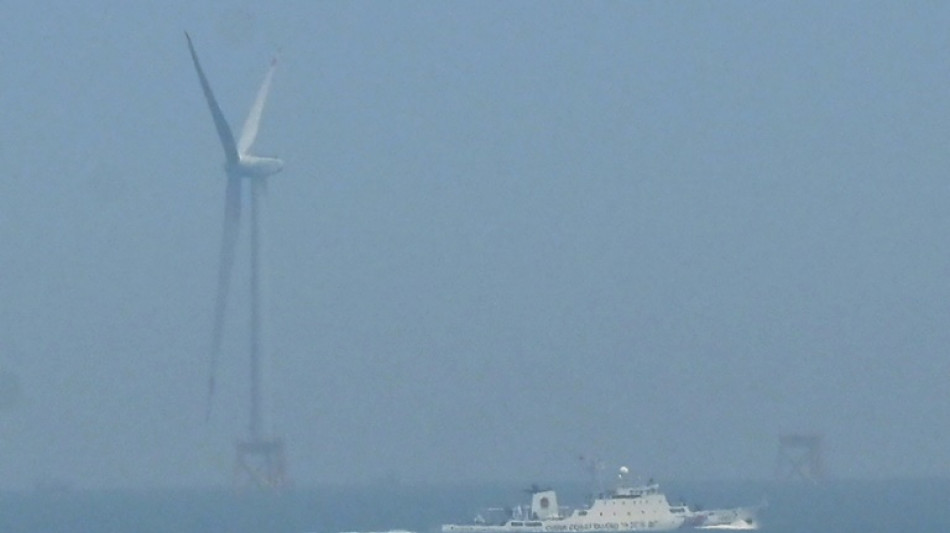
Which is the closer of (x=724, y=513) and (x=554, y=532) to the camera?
(x=554, y=532)

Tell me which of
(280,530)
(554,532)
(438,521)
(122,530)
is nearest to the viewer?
(554,532)

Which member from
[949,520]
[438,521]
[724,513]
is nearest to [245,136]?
[724,513]

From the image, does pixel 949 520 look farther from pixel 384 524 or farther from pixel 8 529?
pixel 8 529

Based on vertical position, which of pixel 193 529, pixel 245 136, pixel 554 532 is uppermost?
pixel 245 136

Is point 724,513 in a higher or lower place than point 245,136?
lower

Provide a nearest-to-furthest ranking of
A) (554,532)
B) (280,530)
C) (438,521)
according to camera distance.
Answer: (554,532)
(280,530)
(438,521)

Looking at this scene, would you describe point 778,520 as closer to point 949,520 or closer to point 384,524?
point 949,520
